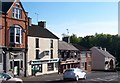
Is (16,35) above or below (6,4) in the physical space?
below

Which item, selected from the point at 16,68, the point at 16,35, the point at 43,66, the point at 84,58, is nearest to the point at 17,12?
the point at 16,35

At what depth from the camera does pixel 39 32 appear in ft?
184

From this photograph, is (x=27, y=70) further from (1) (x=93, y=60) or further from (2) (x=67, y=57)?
(1) (x=93, y=60)

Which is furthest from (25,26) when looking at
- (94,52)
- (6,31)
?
(94,52)

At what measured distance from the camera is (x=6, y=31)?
4494 cm

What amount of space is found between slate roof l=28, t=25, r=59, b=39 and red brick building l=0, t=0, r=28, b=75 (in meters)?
3.20

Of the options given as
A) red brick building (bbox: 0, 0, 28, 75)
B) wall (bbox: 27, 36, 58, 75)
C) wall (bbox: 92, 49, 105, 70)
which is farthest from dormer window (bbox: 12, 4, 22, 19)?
wall (bbox: 92, 49, 105, 70)

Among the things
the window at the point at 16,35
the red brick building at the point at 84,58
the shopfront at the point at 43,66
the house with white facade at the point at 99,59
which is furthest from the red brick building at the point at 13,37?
the house with white facade at the point at 99,59

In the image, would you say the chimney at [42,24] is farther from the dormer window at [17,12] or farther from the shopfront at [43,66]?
the dormer window at [17,12]

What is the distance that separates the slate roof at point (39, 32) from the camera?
5293cm

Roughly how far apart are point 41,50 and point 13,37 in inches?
357

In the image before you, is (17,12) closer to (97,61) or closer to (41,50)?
(41,50)

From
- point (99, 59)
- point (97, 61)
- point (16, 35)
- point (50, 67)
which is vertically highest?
point (16, 35)

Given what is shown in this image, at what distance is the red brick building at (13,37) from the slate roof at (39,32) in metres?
3.20
